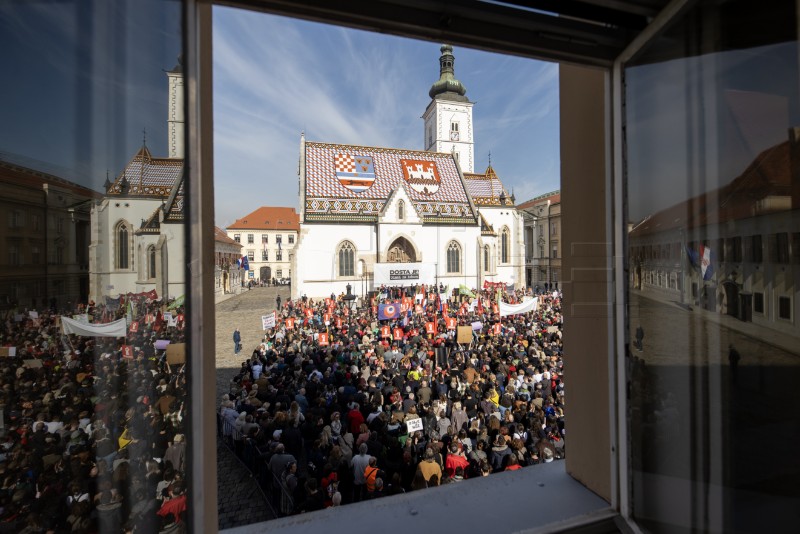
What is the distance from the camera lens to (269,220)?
47.7 m

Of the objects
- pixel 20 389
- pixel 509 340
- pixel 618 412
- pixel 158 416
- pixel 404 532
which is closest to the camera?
pixel 20 389

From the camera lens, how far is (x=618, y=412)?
4.89 feet

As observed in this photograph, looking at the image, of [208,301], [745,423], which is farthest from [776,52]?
[208,301]

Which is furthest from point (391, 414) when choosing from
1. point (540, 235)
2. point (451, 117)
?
point (451, 117)

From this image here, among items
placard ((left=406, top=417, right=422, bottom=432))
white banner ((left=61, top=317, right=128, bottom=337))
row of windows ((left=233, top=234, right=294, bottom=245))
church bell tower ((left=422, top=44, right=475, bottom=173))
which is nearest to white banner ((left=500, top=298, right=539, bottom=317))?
placard ((left=406, top=417, right=422, bottom=432))

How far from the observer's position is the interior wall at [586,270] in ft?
5.13

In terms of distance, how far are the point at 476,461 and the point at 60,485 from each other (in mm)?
4141

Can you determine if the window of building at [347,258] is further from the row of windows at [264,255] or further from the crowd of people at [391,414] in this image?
the row of windows at [264,255]

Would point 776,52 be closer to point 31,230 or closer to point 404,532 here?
point 404,532

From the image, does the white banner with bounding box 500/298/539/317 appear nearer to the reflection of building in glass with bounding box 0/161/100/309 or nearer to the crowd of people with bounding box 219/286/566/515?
the crowd of people with bounding box 219/286/566/515

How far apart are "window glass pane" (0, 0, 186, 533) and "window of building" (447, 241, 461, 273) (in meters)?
26.9

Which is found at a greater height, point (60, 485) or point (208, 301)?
point (208, 301)

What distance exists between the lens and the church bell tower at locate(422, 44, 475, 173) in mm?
42469

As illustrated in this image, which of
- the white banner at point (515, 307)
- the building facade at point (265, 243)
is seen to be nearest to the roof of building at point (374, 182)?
the white banner at point (515, 307)
